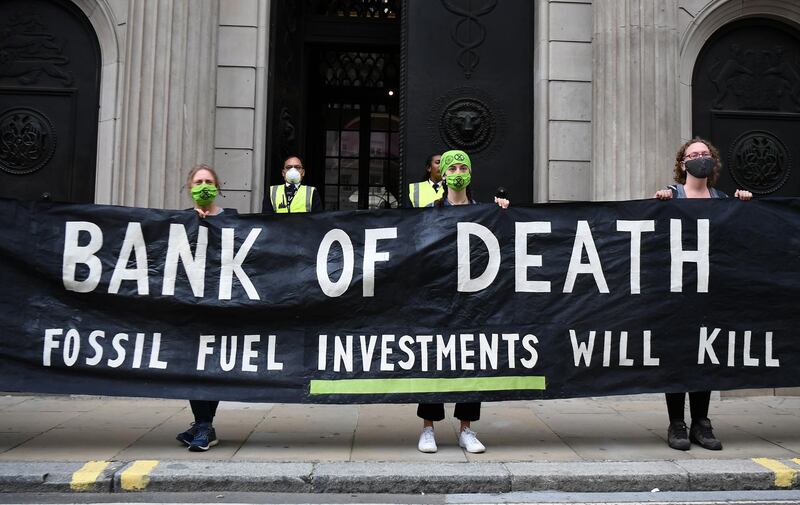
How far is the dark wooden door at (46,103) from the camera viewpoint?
27.4 ft

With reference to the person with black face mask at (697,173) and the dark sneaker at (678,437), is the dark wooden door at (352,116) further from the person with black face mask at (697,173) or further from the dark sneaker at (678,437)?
the dark sneaker at (678,437)

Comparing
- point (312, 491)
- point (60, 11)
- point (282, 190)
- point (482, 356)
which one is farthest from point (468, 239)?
point (60, 11)

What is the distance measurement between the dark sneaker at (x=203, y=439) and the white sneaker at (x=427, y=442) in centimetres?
159

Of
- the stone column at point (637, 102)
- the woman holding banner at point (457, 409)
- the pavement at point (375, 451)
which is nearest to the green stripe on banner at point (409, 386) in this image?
the woman holding banner at point (457, 409)

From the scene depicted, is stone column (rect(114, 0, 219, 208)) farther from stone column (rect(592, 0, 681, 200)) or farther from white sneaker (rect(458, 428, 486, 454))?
stone column (rect(592, 0, 681, 200))

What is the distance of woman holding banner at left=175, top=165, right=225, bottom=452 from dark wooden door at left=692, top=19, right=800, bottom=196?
607 cm

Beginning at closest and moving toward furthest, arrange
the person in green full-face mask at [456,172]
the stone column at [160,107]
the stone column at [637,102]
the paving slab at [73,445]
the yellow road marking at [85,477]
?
the yellow road marking at [85,477]
the paving slab at [73,445]
the person in green full-face mask at [456,172]
the stone column at [160,107]
the stone column at [637,102]

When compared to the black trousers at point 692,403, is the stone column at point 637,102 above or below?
above

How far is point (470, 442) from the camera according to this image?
17.4 feet

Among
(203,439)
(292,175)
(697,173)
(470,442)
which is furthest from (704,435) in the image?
(292,175)

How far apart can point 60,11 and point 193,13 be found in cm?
168

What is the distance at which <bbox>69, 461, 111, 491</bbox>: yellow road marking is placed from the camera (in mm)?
4594

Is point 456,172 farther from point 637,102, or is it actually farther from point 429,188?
point 637,102

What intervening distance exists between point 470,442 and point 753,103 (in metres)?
6.06
